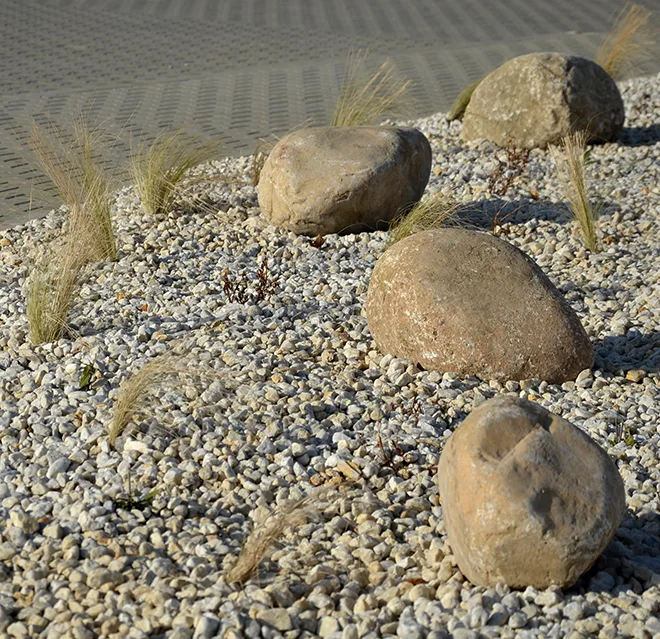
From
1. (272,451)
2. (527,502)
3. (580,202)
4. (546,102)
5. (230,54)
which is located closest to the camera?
(527,502)

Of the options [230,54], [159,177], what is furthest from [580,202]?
[230,54]

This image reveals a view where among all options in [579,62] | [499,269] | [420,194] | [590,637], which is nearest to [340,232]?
[420,194]

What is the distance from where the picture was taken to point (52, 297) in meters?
4.77

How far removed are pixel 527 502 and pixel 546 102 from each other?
5329mm

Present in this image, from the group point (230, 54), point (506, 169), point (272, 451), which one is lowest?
point (230, 54)

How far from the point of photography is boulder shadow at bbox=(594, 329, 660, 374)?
4578 mm

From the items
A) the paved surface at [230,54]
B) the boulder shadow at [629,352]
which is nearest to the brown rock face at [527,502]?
the boulder shadow at [629,352]

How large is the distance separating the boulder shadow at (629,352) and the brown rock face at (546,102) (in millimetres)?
3142

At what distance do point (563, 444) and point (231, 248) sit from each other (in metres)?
3.21

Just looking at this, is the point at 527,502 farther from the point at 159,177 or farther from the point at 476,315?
the point at 159,177

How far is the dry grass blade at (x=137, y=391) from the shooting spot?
3.76 m

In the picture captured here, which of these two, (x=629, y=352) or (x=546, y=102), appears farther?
(x=546, y=102)

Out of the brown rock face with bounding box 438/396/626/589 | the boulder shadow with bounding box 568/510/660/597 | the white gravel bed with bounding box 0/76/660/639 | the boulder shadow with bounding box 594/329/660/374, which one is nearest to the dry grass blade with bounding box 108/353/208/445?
the white gravel bed with bounding box 0/76/660/639

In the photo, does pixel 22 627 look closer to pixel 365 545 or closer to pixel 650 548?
pixel 365 545
